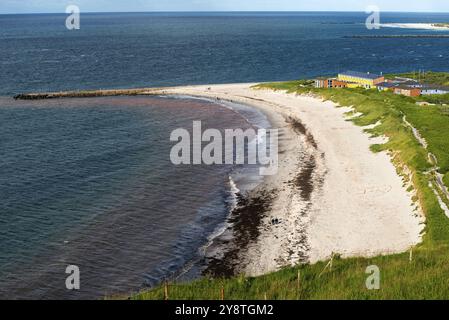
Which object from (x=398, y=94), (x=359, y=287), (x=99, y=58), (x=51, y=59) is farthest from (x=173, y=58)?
(x=359, y=287)

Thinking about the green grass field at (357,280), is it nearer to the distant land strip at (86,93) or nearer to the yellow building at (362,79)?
the yellow building at (362,79)

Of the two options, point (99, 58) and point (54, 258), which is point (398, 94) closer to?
point (54, 258)

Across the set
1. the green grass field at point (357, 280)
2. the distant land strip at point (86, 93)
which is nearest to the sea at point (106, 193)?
the distant land strip at point (86, 93)

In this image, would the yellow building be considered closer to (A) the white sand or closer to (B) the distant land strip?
(A) the white sand

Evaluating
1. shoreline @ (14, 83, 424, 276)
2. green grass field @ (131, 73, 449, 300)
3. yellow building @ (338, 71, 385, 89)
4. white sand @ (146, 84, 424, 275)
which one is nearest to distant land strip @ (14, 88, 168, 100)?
yellow building @ (338, 71, 385, 89)

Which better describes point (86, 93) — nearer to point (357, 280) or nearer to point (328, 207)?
point (328, 207)
